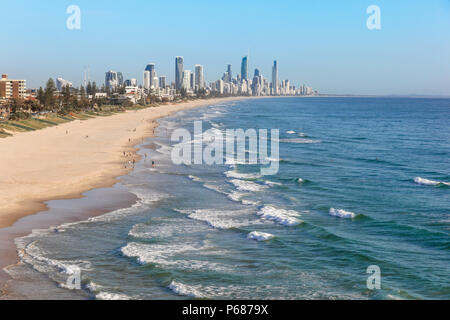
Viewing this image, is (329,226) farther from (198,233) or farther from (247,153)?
(247,153)

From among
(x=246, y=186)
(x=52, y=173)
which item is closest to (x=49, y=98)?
(x=52, y=173)

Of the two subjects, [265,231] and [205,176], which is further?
[205,176]

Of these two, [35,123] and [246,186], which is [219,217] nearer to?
[246,186]

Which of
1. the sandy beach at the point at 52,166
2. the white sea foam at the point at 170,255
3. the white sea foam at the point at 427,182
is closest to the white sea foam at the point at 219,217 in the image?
the white sea foam at the point at 170,255

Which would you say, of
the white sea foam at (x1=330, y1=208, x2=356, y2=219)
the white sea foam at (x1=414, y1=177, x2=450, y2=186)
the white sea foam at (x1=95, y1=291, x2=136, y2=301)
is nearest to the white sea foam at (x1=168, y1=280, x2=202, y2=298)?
the white sea foam at (x1=95, y1=291, x2=136, y2=301)

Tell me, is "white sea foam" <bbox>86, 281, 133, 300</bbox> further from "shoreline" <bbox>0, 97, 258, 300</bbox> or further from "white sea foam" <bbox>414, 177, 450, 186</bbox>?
"white sea foam" <bbox>414, 177, 450, 186</bbox>

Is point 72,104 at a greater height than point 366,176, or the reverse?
point 72,104
